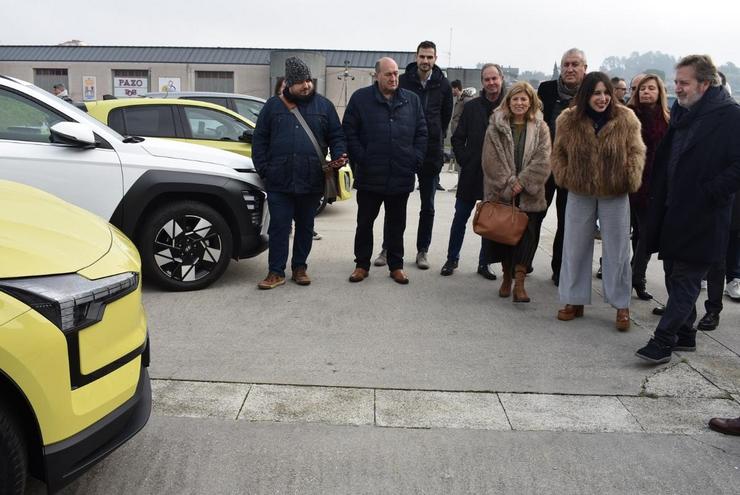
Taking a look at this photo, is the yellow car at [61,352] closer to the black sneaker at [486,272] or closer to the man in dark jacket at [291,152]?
the man in dark jacket at [291,152]

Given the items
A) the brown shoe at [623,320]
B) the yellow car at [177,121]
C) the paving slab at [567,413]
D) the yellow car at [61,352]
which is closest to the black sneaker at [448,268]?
the brown shoe at [623,320]

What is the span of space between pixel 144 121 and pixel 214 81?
26027mm

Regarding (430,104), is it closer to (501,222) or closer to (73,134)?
(501,222)

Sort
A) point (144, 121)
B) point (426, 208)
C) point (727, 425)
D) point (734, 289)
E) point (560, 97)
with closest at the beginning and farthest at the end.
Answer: point (727, 425) < point (734, 289) < point (560, 97) < point (426, 208) < point (144, 121)

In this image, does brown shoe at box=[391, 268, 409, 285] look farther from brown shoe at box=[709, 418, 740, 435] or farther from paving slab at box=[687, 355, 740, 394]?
brown shoe at box=[709, 418, 740, 435]

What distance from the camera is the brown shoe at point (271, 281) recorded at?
20.0 feet

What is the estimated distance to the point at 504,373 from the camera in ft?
14.4

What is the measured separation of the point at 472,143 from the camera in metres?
6.60

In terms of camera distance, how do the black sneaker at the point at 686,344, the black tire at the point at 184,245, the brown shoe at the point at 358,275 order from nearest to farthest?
the black sneaker at the point at 686,344 → the black tire at the point at 184,245 → the brown shoe at the point at 358,275

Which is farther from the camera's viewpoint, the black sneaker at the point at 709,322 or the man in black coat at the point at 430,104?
the man in black coat at the point at 430,104

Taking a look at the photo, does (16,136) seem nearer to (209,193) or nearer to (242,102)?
(209,193)

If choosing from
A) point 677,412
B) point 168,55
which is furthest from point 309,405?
point 168,55

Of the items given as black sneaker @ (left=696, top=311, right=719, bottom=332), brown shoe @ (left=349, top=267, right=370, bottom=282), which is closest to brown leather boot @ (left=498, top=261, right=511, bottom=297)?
brown shoe @ (left=349, top=267, right=370, bottom=282)

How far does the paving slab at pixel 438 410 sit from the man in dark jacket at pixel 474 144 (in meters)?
2.57
